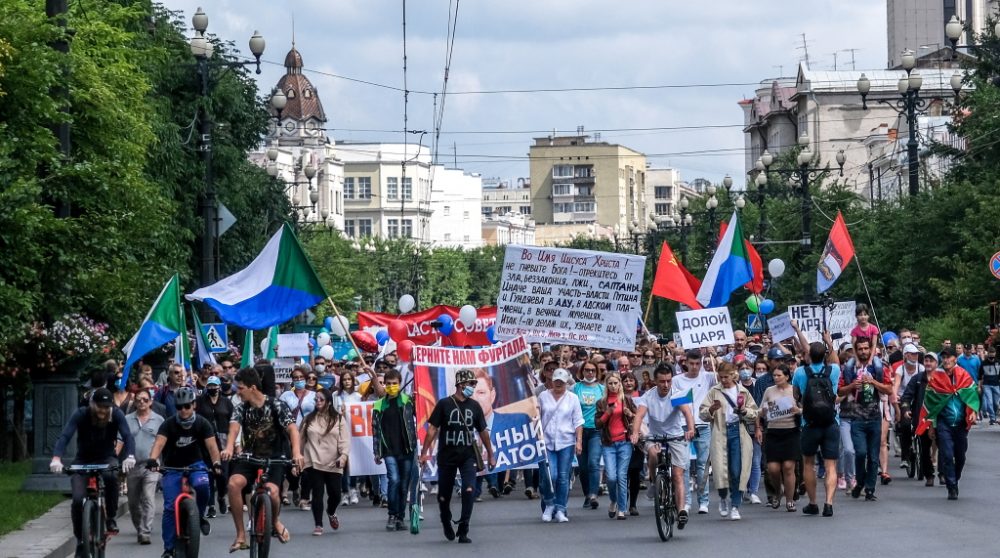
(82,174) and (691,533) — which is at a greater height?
(82,174)

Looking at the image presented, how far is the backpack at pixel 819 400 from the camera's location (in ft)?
60.6

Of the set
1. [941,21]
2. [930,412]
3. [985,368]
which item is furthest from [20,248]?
[941,21]

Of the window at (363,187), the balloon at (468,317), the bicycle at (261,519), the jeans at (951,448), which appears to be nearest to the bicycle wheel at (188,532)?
the bicycle at (261,519)

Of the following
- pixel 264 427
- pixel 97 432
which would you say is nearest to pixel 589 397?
pixel 264 427

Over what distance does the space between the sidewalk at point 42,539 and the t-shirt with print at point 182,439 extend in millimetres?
1819

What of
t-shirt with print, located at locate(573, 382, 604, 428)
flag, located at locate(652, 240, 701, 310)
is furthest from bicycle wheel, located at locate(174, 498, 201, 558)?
flag, located at locate(652, 240, 701, 310)

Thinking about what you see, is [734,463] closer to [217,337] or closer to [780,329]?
[780,329]

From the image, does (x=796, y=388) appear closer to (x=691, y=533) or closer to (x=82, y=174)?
(x=691, y=533)

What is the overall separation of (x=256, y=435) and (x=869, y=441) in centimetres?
808

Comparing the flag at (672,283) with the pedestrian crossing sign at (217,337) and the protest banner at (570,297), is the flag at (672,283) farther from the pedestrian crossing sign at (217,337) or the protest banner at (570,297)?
the pedestrian crossing sign at (217,337)

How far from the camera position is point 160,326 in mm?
21297

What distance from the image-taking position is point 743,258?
3145 cm

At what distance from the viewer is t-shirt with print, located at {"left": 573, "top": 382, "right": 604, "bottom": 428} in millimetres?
19750

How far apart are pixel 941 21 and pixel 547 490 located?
99.5 m
